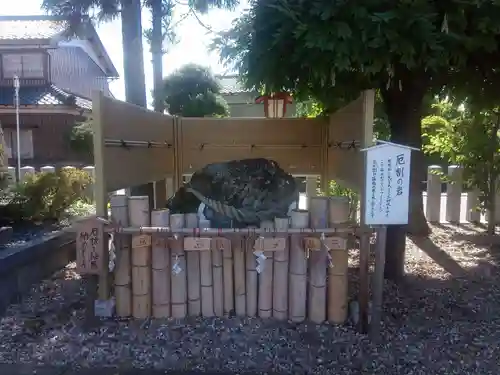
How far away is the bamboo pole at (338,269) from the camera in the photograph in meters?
3.33

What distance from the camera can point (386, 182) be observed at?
3.04 m

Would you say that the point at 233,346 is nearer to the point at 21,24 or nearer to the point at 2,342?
the point at 2,342

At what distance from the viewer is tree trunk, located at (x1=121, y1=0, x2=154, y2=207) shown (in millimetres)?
5738

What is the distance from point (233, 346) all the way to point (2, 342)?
1.59 m

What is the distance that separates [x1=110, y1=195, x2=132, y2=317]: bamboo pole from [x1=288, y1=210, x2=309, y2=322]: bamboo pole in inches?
47.3

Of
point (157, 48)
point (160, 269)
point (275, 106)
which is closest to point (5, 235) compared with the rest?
point (160, 269)

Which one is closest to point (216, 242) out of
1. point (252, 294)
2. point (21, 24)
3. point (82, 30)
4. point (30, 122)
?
point (252, 294)

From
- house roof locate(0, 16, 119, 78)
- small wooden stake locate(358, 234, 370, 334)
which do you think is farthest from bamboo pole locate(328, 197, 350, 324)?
house roof locate(0, 16, 119, 78)

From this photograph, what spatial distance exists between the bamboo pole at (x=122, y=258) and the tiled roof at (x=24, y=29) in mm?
13863

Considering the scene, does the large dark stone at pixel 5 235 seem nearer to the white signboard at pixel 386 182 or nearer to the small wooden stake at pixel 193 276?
the small wooden stake at pixel 193 276

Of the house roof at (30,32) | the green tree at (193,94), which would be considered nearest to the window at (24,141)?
the house roof at (30,32)

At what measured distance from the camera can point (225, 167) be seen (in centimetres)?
464

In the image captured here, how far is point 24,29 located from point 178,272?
17003mm

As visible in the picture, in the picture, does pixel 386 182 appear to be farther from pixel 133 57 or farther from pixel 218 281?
pixel 133 57
